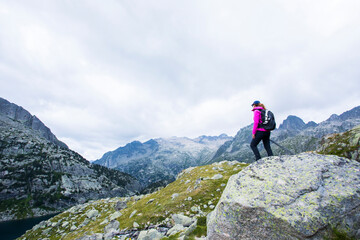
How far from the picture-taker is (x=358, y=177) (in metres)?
7.49

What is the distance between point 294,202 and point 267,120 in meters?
5.34

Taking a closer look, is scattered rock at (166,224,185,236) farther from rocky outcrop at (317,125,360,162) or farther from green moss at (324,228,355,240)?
rocky outcrop at (317,125,360,162)

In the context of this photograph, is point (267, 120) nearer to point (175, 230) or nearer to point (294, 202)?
point (294, 202)

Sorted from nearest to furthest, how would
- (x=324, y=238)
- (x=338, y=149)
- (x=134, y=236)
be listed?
(x=324, y=238) < (x=134, y=236) < (x=338, y=149)

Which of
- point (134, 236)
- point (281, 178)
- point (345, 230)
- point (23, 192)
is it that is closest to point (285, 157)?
point (281, 178)

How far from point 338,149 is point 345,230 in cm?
2735

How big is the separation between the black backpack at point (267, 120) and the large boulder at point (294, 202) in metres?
2.50

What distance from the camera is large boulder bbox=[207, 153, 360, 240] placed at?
646 centimetres

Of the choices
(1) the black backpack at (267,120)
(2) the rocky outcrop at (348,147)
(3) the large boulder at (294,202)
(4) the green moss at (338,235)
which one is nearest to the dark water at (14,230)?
(3) the large boulder at (294,202)

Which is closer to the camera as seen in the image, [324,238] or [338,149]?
[324,238]

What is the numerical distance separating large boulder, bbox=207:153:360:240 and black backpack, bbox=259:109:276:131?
8.19 ft

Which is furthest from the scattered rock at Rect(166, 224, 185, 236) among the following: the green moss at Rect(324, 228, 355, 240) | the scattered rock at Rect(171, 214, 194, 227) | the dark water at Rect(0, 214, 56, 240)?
the dark water at Rect(0, 214, 56, 240)

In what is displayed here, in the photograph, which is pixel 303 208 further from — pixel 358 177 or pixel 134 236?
pixel 134 236

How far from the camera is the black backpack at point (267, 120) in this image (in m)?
10.8
